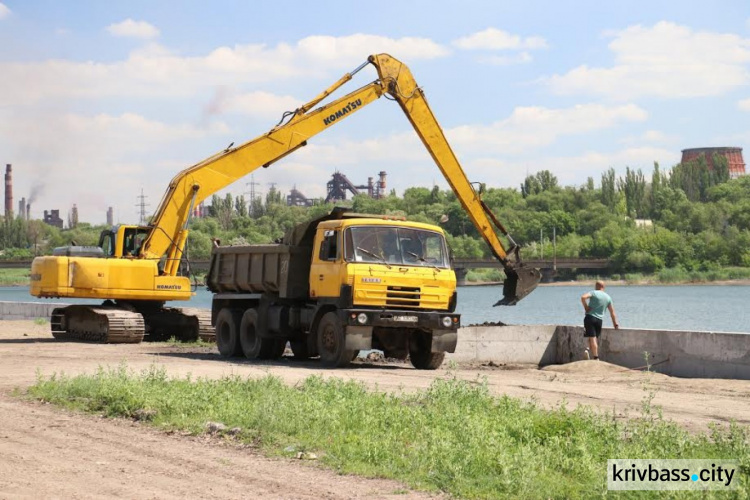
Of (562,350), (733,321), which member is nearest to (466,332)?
(562,350)

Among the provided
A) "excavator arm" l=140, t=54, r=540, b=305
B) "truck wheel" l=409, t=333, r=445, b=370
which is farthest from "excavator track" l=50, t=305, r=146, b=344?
"truck wheel" l=409, t=333, r=445, b=370

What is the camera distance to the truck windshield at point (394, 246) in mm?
22422

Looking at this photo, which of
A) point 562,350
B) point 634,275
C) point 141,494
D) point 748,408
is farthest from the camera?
point 634,275

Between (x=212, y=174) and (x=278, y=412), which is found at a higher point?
(x=212, y=174)

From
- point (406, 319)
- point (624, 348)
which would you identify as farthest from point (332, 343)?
point (624, 348)

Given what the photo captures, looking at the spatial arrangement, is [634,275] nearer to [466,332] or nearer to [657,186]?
[657,186]

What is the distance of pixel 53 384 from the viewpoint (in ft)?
57.0

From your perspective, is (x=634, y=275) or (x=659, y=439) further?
(x=634, y=275)

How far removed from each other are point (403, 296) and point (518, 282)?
672 centimetres

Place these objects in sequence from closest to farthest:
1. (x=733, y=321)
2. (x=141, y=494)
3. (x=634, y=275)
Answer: (x=141, y=494)
(x=733, y=321)
(x=634, y=275)

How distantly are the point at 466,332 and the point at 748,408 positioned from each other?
10923mm

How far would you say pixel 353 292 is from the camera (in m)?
22.0

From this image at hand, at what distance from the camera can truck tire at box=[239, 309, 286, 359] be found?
2502 cm

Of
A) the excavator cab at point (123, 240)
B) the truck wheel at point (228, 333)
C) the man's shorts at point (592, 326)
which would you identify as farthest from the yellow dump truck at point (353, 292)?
the excavator cab at point (123, 240)
